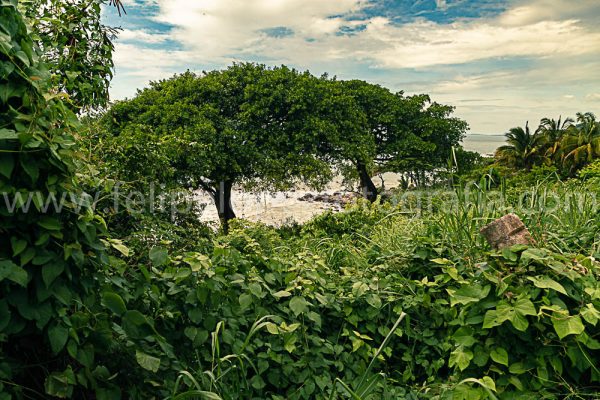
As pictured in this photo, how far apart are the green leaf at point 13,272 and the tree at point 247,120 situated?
10.6m

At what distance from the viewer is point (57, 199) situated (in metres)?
1.54

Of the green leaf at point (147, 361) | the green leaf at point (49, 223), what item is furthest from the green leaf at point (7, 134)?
the green leaf at point (147, 361)

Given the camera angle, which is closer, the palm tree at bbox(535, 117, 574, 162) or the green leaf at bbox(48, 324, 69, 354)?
the green leaf at bbox(48, 324, 69, 354)

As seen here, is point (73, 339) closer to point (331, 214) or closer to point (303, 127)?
point (331, 214)

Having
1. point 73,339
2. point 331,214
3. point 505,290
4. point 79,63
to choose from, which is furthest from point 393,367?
point 331,214

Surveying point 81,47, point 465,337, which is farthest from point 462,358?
point 81,47

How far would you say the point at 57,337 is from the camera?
4.96ft

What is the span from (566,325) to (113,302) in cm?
190

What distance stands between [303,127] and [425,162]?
761 centimetres

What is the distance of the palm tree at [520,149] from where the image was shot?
3219 cm

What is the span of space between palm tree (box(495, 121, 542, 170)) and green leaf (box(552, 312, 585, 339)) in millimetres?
33173

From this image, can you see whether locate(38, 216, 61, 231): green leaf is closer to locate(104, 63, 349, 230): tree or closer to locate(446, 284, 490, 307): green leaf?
locate(446, 284, 490, 307): green leaf

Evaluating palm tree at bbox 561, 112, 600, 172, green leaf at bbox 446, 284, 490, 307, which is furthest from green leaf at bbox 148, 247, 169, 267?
palm tree at bbox 561, 112, 600, 172

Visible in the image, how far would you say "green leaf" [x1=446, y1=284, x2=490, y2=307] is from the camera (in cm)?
219
